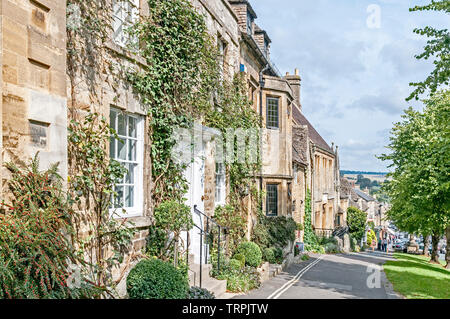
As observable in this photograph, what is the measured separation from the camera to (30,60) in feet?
16.4

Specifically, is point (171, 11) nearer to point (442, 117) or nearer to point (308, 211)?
point (442, 117)

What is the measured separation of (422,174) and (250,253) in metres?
12.8

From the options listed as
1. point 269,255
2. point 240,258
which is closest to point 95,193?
point 240,258

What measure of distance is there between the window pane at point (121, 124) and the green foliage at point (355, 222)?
4330cm

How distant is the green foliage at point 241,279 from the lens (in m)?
10.3

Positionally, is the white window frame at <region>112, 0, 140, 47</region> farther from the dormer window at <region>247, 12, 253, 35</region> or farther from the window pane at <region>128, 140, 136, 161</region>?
the dormer window at <region>247, 12, 253, 35</region>

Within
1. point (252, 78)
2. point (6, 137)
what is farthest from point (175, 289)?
point (252, 78)

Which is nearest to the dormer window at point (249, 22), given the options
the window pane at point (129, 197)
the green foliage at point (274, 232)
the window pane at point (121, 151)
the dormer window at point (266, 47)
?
the dormer window at point (266, 47)

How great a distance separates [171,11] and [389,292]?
1004 centimetres

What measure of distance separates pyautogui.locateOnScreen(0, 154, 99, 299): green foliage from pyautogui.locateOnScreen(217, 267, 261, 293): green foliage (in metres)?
5.40

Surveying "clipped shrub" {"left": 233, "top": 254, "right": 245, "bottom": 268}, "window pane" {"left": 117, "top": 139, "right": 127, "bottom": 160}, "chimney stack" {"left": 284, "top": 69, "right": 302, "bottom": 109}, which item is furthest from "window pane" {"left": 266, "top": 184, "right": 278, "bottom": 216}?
"chimney stack" {"left": 284, "top": 69, "right": 302, "bottom": 109}

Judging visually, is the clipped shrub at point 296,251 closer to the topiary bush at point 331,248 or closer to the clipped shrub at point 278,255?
the clipped shrub at point 278,255

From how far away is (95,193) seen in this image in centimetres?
683

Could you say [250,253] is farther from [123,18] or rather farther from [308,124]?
[308,124]
